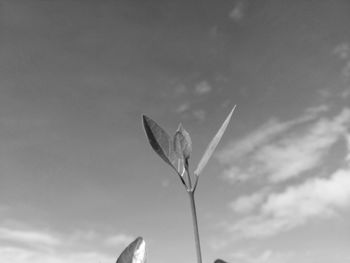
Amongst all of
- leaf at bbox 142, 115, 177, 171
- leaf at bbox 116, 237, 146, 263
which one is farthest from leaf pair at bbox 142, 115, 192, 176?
leaf at bbox 116, 237, 146, 263

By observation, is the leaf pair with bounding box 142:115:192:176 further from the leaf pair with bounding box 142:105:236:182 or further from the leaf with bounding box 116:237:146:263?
the leaf with bounding box 116:237:146:263

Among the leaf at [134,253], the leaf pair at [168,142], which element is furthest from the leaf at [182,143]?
the leaf at [134,253]

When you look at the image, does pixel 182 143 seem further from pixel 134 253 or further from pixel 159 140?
pixel 134 253

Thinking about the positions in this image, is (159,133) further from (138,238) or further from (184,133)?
(138,238)

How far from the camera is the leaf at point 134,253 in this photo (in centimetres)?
118

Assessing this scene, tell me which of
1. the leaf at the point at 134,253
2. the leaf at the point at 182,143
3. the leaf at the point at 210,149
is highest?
the leaf at the point at 182,143

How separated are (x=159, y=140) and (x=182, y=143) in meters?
0.07

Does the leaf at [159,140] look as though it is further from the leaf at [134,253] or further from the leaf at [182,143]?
the leaf at [134,253]

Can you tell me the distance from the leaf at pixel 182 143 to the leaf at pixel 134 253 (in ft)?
0.98

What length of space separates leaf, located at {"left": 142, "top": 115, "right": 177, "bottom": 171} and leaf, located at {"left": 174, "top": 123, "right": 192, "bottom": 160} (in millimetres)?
16

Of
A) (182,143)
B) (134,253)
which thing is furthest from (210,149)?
(134,253)

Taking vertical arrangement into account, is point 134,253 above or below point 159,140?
below

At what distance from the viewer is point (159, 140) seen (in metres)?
1.17

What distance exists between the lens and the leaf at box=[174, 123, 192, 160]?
1.17 metres
